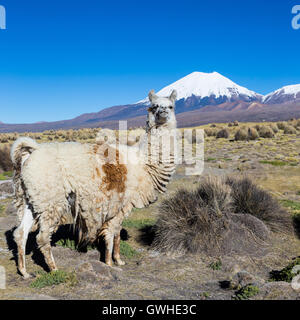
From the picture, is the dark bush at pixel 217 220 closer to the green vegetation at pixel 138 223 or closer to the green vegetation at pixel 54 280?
the green vegetation at pixel 138 223

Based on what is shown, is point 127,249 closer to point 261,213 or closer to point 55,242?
point 55,242

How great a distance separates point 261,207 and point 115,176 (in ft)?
11.8

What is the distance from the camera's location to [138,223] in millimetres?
7961

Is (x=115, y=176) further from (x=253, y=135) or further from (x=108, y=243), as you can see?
(x=253, y=135)

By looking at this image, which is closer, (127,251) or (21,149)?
(21,149)

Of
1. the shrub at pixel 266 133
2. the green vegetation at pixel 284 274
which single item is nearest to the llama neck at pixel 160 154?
the green vegetation at pixel 284 274

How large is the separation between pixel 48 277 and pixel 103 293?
0.89m

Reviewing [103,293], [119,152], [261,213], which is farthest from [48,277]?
[261,213]

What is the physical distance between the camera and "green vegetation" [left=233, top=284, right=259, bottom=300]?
12.7 feet

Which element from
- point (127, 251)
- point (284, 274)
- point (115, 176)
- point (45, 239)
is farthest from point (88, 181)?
point (284, 274)

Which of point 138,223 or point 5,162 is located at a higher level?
point 5,162

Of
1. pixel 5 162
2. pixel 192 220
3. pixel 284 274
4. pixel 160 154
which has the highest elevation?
pixel 160 154

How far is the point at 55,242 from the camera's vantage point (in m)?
6.30

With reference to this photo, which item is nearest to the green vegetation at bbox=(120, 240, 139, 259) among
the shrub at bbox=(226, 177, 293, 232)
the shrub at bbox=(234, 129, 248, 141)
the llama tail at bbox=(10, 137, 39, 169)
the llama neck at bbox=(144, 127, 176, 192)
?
the llama neck at bbox=(144, 127, 176, 192)
